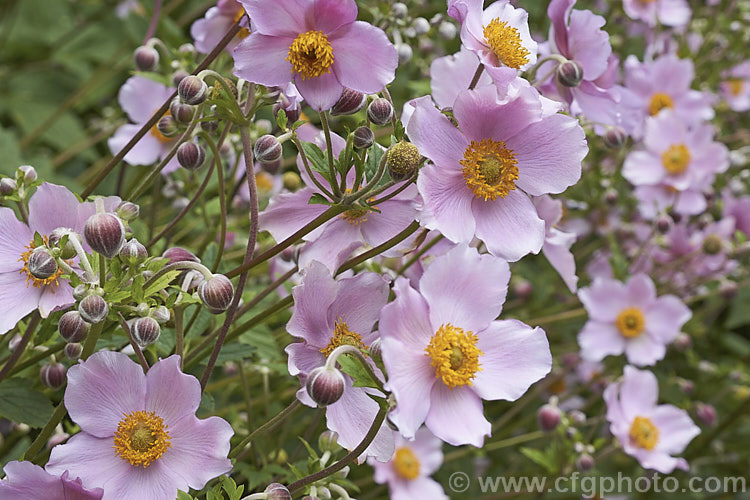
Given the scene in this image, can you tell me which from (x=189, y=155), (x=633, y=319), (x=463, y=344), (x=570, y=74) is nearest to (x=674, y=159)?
(x=633, y=319)

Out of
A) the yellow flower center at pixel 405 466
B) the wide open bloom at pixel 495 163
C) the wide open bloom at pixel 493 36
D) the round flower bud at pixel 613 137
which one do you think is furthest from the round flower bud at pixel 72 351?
the round flower bud at pixel 613 137

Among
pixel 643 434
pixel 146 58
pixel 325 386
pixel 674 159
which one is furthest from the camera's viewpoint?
pixel 674 159

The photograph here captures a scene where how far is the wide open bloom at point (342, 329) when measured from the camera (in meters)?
1.24

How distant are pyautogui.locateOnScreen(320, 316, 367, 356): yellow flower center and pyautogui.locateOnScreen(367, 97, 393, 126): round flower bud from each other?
354mm

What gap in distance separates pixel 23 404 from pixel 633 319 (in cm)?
207

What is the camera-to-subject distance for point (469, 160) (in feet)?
4.38

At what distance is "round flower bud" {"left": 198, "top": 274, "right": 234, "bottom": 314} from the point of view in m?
1.13

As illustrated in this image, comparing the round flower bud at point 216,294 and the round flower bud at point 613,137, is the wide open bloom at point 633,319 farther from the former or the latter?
the round flower bud at point 216,294

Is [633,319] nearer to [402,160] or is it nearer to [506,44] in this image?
[506,44]

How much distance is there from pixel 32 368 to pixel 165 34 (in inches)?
64.2

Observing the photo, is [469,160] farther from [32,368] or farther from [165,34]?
[165,34]

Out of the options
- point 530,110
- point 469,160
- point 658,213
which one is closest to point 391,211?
point 469,160

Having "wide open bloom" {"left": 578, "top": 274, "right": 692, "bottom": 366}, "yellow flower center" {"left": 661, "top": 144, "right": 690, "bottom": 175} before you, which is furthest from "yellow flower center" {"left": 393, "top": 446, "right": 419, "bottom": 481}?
"yellow flower center" {"left": 661, "top": 144, "right": 690, "bottom": 175}

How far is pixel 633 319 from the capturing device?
107 inches
